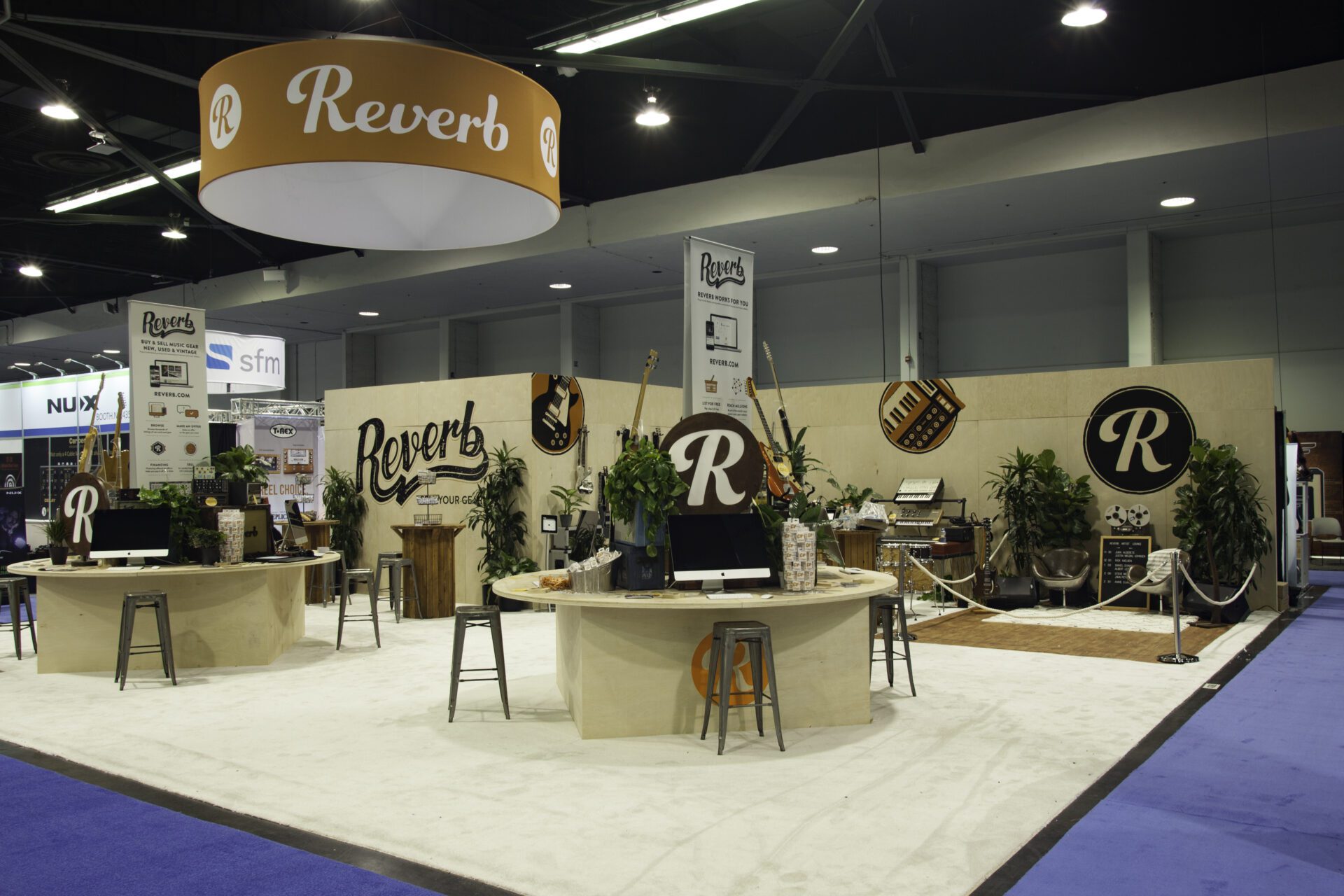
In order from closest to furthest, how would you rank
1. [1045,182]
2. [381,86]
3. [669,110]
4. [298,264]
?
[381,86]
[1045,182]
[669,110]
[298,264]

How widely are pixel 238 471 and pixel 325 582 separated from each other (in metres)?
3.69

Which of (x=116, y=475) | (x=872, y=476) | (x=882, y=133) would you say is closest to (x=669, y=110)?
(x=882, y=133)

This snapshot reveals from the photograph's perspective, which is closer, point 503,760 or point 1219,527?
point 503,760

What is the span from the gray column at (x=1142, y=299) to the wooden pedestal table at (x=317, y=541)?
10.4m

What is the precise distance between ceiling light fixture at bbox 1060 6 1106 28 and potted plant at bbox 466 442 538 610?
6.95 m

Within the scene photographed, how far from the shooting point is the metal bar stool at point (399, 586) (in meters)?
9.92

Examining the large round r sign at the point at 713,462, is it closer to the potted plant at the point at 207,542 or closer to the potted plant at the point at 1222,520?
the potted plant at the point at 207,542

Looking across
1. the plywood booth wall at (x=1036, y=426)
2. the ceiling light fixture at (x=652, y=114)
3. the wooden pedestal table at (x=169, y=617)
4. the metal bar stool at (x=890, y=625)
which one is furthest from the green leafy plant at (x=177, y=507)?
the plywood booth wall at (x=1036, y=426)

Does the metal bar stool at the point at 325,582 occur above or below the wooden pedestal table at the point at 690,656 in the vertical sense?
below

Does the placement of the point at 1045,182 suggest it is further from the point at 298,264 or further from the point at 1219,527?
the point at 298,264

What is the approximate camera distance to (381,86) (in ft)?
11.3

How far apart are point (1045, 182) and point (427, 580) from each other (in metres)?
8.07

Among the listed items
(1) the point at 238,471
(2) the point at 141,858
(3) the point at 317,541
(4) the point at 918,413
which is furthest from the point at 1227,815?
(3) the point at 317,541

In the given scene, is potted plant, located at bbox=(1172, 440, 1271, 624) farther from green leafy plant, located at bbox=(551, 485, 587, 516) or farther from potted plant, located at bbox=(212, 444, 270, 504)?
potted plant, located at bbox=(212, 444, 270, 504)
